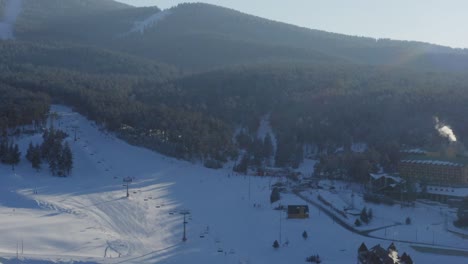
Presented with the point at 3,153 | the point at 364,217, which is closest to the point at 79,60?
the point at 3,153

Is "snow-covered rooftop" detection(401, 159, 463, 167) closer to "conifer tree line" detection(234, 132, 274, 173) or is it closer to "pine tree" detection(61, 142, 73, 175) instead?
"conifer tree line" detection(234, 132, 274, 173)

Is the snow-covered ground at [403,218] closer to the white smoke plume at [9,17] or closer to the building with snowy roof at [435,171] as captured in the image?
the building with snowy roof at [435,171]

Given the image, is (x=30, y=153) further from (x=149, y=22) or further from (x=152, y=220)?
(x=149, y=22)

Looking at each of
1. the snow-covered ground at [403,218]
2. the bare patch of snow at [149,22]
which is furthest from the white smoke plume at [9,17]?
the snow-covered ground at [403,218]

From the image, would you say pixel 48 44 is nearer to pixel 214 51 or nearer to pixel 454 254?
pixel 214 51

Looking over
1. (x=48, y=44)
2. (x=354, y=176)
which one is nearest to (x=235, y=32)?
(x=48, y=44)
